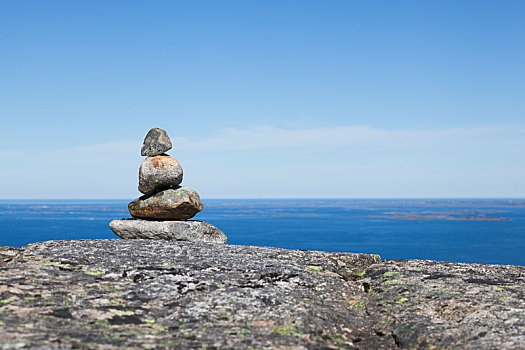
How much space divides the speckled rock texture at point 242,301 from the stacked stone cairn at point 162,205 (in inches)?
216

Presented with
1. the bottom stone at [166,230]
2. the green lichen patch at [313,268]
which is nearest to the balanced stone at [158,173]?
the bottom stone at [166,230]

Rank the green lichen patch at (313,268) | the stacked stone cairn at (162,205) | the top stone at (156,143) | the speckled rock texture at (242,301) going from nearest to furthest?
the speckled rock texture at (242,301)
the green lichen patch at (313,268)
the stacked stone cairn at (162,205)
the top stone at (156,143)

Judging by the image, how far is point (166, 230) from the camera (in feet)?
62.1

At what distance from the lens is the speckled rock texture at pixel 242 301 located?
310 inches

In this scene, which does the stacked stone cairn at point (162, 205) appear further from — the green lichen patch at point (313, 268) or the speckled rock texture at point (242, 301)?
the green lichen patch at point (313, 268)

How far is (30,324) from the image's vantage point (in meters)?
7.73

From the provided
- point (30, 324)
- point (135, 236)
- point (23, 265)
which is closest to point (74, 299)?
point (30, 324)

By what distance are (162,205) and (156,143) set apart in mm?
3201

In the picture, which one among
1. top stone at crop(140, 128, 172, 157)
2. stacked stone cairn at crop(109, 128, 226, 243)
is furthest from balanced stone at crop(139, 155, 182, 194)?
top stone at crop(140, 128, 172, 157)

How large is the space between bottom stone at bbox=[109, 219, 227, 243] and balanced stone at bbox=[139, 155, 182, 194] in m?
1.89

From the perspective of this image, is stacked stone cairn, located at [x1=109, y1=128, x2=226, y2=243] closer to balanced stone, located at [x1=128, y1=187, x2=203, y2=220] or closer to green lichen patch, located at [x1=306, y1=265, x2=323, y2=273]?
balanced stone, located at [x1=128, y1=187, x2=203, y2=220]

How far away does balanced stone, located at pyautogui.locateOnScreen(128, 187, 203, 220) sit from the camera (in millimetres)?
19875

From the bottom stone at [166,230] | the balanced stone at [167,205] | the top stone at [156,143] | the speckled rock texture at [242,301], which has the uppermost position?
the top stone at [156,143]

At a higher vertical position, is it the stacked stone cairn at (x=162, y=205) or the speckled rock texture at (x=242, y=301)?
the stacked stone cairn at (x=162, y=205)
